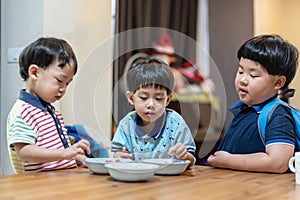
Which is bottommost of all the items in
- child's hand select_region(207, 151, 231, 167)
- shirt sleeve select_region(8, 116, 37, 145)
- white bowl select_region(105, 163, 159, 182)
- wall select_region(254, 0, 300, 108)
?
child's hand select_region(207, 151, 231, 167)

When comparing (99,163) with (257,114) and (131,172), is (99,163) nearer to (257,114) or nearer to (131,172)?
(131,172)

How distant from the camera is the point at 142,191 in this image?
0.78m

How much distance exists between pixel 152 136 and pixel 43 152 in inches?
12.0

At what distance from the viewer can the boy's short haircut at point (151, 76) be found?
0.93 meters

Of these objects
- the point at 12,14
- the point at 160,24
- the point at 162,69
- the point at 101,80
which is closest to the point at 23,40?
the point at 12,14

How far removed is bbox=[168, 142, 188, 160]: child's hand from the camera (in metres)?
1.02

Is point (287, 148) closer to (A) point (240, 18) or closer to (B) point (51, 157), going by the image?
(B) point (51, 157)

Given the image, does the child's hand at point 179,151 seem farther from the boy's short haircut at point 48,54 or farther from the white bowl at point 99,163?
the boy's short haircut at point 48,54

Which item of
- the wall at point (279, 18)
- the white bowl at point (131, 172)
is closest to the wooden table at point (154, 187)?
the white bowl at point (131, 172)

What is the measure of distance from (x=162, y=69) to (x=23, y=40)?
1194 mm

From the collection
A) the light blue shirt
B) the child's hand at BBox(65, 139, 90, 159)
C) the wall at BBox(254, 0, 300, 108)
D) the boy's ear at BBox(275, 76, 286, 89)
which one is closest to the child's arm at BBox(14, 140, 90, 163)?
the child's hand at BBox(65, 139, 90, 159)

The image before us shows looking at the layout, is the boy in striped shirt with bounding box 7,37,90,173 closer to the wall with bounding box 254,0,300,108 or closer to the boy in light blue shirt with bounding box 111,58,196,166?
the boy in light blue shirt with bounding box 111,58,196,166

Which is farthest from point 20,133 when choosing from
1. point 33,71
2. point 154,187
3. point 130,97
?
point 154,187

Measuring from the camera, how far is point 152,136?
38.3 inches
